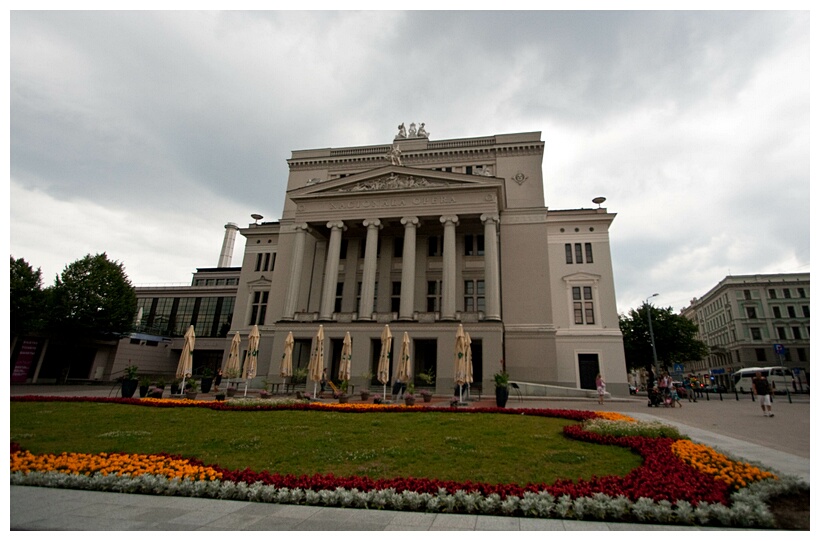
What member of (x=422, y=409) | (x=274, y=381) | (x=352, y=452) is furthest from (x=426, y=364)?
(x=352, y=452)

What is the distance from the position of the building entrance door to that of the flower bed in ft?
98.9

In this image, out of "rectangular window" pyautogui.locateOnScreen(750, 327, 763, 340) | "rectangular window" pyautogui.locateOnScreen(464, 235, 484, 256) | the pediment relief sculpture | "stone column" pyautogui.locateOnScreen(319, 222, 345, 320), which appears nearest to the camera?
"stone column" pyautogui.locateOnScreen(319, 222, 345, 320)

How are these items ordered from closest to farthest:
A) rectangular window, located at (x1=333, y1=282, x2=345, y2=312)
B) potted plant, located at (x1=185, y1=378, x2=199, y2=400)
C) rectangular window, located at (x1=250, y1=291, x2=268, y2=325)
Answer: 1. potted plant, located at (x1=185, y1=378, x2=199, y2=400)
2. rectangular window, located at (x1=333, y1=282, x2=345, y2=312)
3. rectangular window, located at (x1=250, y1=291, x2=268, y2=325)

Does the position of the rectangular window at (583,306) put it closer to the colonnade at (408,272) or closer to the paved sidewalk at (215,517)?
the colonnade at (408,272)

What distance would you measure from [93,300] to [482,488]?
45487 mm

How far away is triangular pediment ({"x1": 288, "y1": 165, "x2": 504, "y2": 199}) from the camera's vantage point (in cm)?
3522

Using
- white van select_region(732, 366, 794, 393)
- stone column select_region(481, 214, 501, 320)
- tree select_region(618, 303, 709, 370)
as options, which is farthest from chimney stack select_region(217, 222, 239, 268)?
white van select_region(732, 366, 794, 393)

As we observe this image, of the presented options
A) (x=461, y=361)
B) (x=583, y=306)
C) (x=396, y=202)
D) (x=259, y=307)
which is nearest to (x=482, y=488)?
(x=461, y=361)

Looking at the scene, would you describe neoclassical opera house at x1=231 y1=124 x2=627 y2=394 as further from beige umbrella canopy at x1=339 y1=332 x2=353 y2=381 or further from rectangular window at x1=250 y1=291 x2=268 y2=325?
beige umbrella canopy at x1=339 y1=332 x2=353 y2=381

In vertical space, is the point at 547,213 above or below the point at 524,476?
above

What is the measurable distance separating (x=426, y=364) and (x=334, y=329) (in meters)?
8.71

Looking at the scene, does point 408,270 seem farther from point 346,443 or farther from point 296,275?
point 346,443

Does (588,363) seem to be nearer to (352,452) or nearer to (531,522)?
(352,452)

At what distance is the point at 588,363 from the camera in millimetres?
36062
